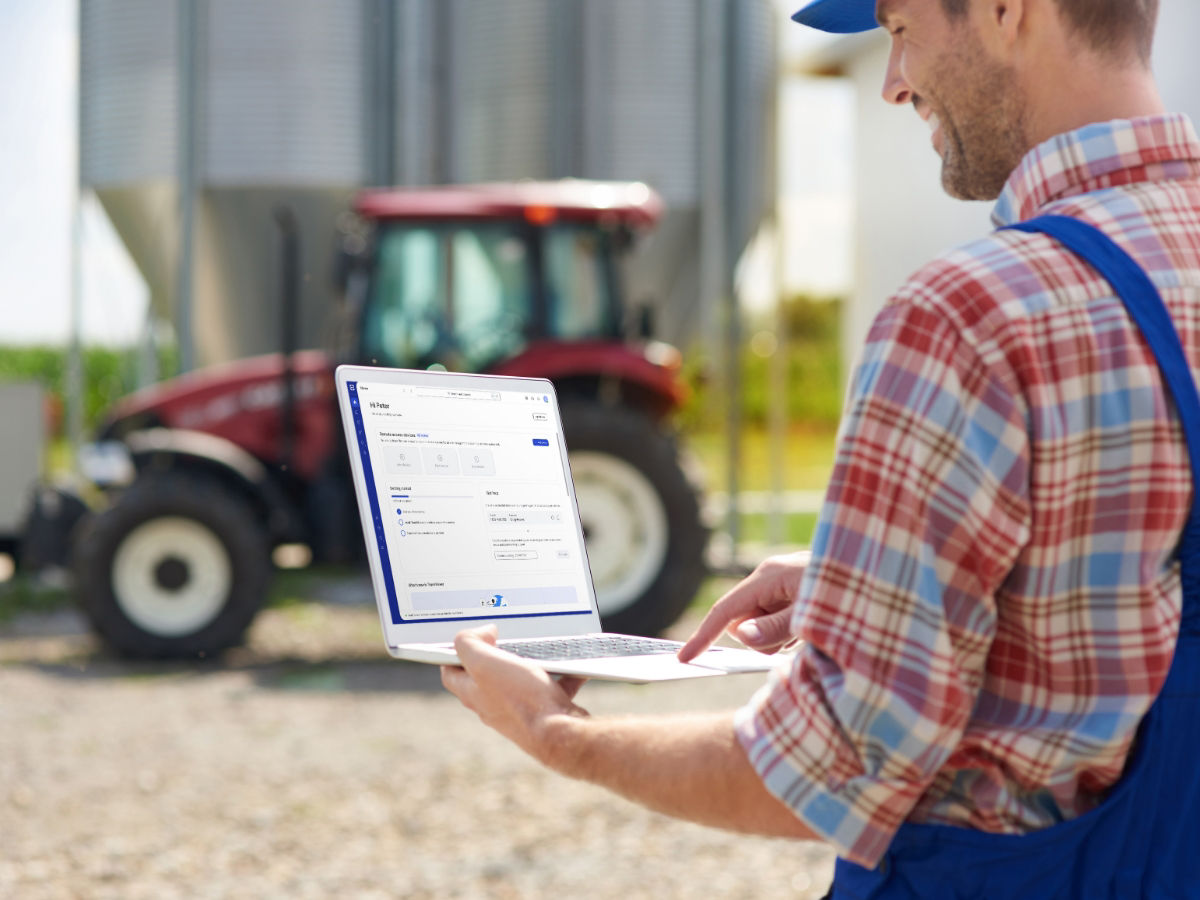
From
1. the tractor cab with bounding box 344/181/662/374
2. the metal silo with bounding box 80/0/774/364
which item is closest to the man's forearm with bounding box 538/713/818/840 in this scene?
the tractor cab with bounding box 344/181/662/374

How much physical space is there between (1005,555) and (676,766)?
0.23 m

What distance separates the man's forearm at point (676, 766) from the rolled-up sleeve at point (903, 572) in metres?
0.03

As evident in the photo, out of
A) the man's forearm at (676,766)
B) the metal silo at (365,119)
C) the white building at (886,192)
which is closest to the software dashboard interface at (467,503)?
the man's forearm at (676,766)

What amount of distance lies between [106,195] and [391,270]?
14.6 ft

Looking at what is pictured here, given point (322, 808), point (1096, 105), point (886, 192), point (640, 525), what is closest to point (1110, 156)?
point (1096, 105)

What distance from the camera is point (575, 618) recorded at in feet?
3.76

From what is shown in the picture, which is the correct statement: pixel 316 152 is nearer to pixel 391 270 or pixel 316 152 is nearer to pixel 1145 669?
pixel 391 270

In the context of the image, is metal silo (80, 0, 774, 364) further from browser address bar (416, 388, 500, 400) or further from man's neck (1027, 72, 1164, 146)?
man's neck (1027, 72, 1164, 146)

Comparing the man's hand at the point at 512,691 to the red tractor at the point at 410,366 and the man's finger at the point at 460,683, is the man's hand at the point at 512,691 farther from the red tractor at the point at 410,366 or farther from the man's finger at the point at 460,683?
the red tractor at the point at 410,366

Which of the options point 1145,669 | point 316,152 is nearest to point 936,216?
point 1145,669

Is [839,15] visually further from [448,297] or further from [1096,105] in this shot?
[448,297]

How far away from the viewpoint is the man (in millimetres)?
754

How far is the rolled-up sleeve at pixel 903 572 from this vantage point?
75cm

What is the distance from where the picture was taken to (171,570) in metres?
5.68
